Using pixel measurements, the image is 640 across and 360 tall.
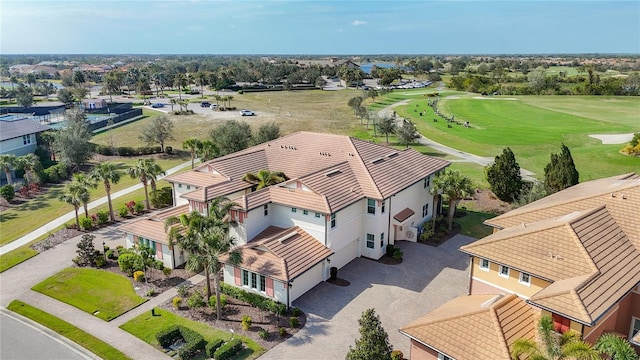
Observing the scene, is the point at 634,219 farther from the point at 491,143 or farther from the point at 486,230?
the point at 491,143

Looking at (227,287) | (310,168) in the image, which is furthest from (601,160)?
(227,287)

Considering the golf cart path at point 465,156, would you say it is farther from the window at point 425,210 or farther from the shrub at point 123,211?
the shrub at point 123,211

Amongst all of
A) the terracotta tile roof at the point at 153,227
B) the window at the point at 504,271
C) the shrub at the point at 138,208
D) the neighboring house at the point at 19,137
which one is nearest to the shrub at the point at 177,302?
the terracotta tile roof at the point at 153,227

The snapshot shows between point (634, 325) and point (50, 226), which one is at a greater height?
point (634, 325)

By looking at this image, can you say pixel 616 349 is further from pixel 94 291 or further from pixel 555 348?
pixel 94 291

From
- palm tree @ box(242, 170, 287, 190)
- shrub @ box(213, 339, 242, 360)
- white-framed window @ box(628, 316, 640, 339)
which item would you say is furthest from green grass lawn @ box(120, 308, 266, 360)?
white-framed window @ box(628, 316, 640, 339)

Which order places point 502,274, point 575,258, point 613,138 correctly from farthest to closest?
point 613,138
point 502,274
point 575,258

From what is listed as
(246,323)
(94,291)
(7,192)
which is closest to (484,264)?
(246,323)
